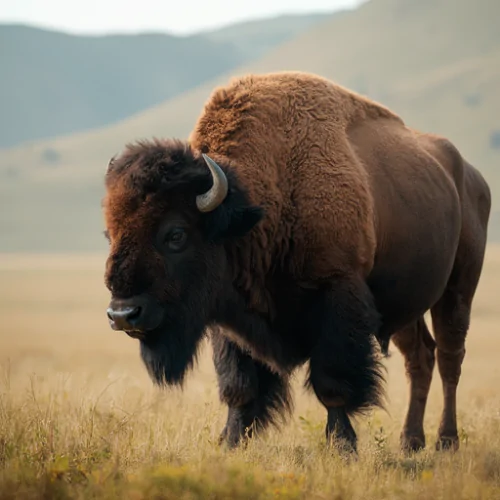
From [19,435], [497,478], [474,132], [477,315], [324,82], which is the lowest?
[477,315]

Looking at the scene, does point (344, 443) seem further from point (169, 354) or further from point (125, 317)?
point (125, 317)

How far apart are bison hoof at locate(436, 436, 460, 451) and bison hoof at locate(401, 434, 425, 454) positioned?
13 cm

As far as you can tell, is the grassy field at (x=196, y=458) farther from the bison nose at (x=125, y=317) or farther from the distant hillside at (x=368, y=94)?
the distant hillside at (x=368, y=94)

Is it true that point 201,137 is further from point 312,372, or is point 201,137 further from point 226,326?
point 312,372

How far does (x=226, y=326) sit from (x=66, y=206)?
97.0 meters

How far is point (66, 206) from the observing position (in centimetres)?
10156

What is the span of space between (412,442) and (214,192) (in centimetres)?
313

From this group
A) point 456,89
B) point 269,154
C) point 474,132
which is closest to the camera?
point 269,154

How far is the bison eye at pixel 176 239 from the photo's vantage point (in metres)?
5.90

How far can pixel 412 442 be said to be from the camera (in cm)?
783

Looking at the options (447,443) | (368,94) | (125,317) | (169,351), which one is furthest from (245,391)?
(368,94)

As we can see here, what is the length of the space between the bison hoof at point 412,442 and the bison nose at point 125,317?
9.61 ft

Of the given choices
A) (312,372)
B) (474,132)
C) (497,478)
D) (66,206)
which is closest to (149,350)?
(312,372)

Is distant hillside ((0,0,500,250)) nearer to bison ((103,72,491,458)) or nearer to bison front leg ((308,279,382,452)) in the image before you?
bison ((103,72,491,458))
